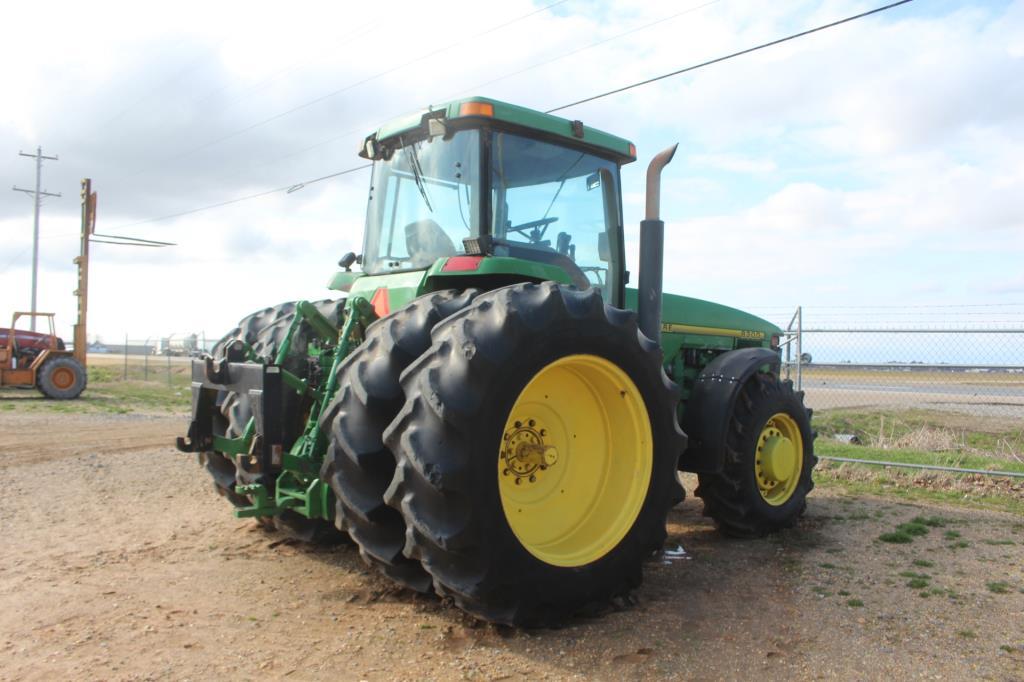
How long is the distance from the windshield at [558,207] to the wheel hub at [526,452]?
118cm

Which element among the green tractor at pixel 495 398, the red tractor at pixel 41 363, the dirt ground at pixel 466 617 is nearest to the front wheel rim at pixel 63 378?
the red tractor at pixel 41 363

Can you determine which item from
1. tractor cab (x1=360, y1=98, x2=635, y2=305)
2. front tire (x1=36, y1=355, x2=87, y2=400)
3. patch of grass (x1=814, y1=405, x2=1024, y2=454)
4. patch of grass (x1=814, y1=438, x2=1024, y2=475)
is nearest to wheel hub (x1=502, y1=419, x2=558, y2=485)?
tractor cab (x1=360, y1=98, x2=635, y2=305)

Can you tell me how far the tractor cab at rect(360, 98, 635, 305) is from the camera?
4.57m

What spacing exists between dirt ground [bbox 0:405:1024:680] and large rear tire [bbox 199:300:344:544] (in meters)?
0.16

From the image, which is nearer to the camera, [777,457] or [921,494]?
[777,457]

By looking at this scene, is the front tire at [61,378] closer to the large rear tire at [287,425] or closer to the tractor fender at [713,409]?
the large rear tire at [287,425]

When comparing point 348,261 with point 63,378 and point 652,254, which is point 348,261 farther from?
point 63,378

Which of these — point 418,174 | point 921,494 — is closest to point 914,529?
point 921,494

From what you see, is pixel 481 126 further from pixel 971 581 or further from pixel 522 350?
pixel 971 581

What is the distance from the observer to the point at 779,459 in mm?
5707

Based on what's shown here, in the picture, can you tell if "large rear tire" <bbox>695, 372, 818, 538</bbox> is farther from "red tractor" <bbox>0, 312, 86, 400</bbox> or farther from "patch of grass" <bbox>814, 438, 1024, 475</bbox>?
"red tractor" <bbox>0, 312, 86, 400</bbox>

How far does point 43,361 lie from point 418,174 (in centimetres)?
1632

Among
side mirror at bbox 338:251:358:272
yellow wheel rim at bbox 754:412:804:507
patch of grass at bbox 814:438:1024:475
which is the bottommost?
patch of grass at bbox 814:438:1024:475

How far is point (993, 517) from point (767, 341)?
227cm
